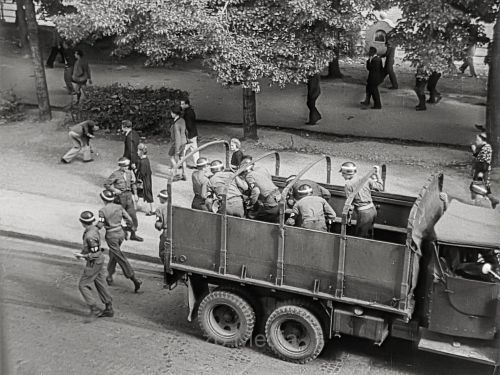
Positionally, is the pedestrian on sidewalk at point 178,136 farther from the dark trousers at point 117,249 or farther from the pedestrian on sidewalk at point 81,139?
the dark trousers at point 117,249

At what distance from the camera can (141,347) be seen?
32.1ft

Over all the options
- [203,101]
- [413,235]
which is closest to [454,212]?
[413,235]

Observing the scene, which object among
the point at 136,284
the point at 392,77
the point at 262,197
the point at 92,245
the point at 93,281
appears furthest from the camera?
the point at 392,77

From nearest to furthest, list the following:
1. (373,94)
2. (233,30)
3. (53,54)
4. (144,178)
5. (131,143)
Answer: (144,178), (131,143), (233,30), (373,94), (53,54)

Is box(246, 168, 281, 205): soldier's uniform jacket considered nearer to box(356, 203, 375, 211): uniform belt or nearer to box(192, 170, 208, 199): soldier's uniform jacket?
box(192, 170, 208, 199): soldier's uniform jacket

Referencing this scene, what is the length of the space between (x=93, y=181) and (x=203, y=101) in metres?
7.12

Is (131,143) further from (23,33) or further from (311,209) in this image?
(23,33)

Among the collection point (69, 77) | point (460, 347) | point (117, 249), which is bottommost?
point (460, 347)

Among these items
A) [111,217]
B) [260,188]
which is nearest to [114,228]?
[111,217]

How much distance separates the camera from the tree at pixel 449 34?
52.3 ft

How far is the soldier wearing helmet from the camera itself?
32.8 ft

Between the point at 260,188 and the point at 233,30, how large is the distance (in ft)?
22.0

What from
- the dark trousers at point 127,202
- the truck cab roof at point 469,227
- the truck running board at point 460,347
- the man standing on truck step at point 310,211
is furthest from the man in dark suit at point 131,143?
the truck running board at point 460,347

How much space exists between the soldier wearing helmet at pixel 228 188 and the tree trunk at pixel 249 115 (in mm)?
7710
